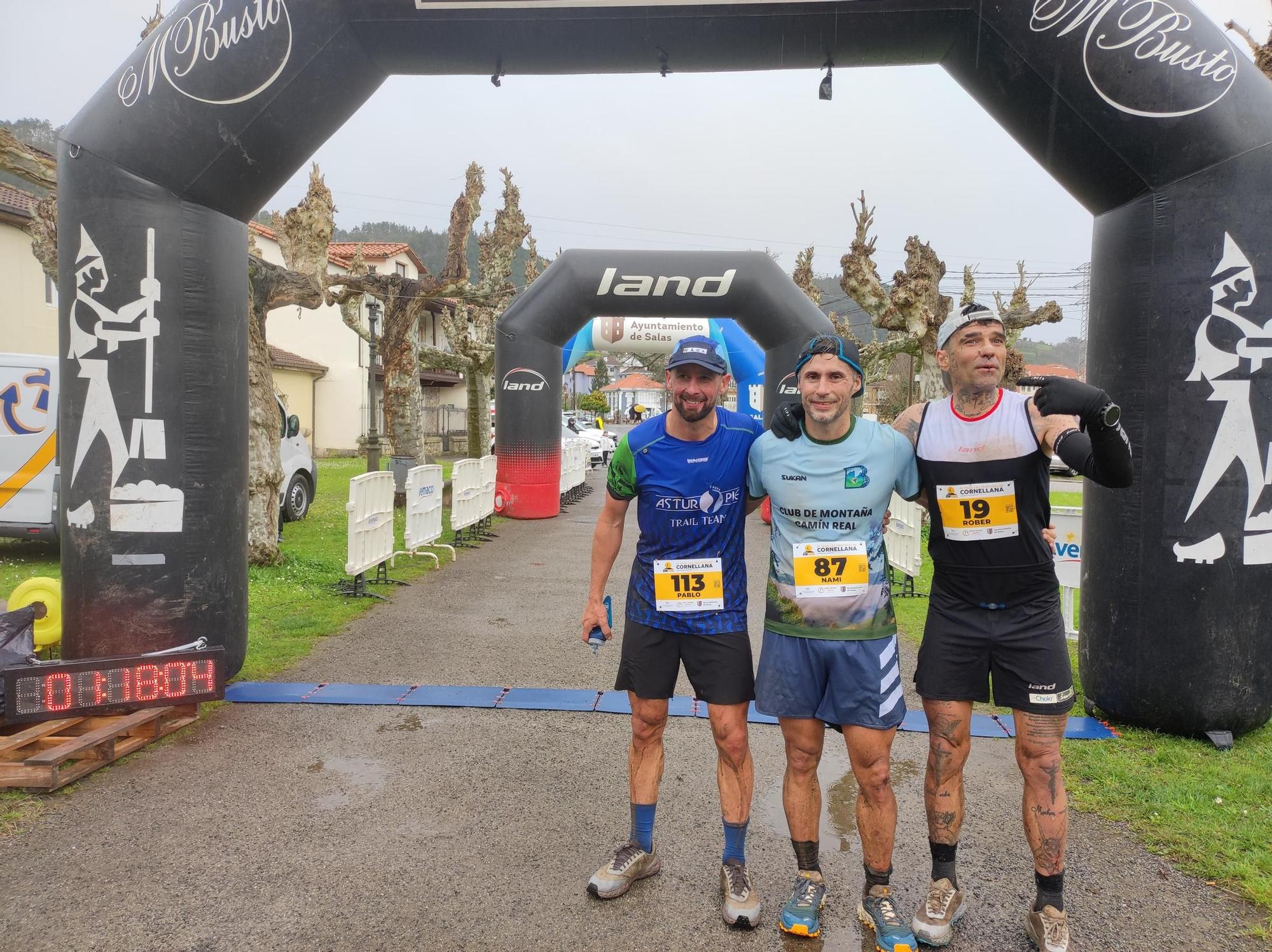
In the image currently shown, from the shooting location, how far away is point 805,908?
9.67 feet

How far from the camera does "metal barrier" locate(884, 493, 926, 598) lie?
351 inches

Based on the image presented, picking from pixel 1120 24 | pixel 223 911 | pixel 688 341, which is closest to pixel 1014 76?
pixel 1120 24

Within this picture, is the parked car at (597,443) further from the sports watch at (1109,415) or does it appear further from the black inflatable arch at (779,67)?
the sports watch at (1109,415)

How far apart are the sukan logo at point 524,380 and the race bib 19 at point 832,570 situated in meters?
11.3

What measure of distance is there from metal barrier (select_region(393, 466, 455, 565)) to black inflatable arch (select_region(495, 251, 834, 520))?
3.35 metres

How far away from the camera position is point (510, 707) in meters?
5.25

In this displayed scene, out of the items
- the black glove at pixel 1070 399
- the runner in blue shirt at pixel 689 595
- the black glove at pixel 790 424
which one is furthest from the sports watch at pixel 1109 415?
the runner in blue shirt at pixel 689 595

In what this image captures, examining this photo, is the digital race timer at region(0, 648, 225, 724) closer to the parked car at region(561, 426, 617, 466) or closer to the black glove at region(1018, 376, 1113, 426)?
the black glove at region(1018, 376, 1113, 426)

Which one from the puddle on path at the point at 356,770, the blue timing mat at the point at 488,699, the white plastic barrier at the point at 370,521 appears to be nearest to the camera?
the puddle on path at the point at 356,770

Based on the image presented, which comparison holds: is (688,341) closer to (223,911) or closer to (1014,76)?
(223,911)

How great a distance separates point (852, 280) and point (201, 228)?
12.9 m

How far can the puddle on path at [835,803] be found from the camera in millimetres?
3695

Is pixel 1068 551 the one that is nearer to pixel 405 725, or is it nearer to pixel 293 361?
pixel 405 725

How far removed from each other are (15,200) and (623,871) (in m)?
24.3
